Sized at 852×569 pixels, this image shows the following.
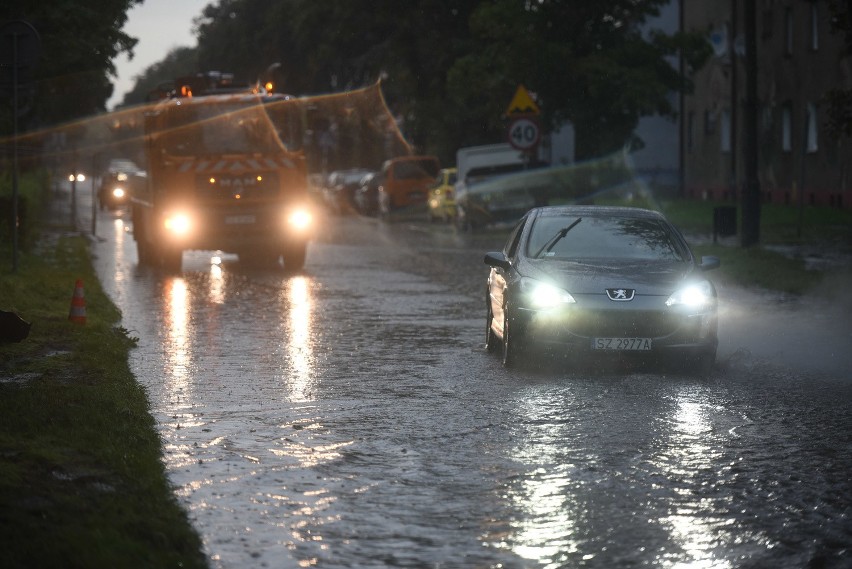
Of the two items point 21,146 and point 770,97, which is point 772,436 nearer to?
point 21,146

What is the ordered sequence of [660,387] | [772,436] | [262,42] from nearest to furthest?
[772,436] → [660,387] → [262,42]

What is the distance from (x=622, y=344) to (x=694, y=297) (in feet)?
2.44

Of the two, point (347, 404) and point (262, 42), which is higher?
point (262, 42)

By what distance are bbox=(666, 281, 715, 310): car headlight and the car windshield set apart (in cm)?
66

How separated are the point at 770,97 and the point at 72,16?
28800mm

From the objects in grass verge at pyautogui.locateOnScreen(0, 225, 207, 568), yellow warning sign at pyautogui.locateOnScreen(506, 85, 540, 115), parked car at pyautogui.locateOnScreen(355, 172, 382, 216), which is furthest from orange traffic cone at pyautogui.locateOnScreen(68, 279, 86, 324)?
parked car at pyautogui.locateOnScreen(355, 172, 382, 216)

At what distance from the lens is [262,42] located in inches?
2739

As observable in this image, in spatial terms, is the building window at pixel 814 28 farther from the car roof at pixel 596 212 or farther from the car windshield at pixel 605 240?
the car windshield at pixel 605 240

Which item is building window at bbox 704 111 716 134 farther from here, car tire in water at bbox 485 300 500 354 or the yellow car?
car tire in water at bbox 485 300 500 354

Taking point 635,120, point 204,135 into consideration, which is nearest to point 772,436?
point 204,135

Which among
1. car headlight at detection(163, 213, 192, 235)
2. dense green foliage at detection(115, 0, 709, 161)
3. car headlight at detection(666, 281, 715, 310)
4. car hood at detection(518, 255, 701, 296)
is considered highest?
dense green foliage at detection(115, 0, 709, 161)

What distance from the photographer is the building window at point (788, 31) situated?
47.3 m

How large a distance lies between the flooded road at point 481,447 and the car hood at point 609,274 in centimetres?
70

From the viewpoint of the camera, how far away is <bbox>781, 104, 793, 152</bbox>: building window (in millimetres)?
47812
